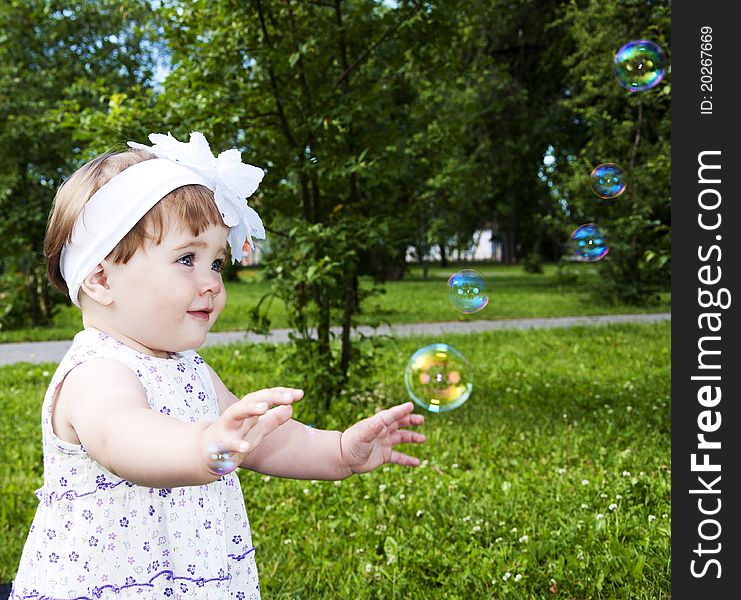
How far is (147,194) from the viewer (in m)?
1.77

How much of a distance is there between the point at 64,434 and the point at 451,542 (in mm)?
2189

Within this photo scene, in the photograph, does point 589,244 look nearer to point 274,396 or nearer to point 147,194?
point 147,194

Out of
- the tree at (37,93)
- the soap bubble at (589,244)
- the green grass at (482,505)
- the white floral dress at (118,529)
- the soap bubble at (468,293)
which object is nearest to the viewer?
the white floral dress at (118,529)

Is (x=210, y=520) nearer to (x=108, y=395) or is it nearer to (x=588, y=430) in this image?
(x=108, y=395)

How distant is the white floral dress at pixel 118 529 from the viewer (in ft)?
5.73

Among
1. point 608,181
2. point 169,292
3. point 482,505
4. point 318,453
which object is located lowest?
point 482,505

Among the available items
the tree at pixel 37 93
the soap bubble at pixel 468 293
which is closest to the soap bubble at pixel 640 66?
the soap bubble at pixel 468 293

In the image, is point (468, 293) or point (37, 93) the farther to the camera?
point (37, 93)

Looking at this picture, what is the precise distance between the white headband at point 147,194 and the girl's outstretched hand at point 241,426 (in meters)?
0.57

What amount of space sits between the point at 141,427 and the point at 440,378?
86.5 inches

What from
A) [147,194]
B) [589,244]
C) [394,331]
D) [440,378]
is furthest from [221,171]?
[394,331]

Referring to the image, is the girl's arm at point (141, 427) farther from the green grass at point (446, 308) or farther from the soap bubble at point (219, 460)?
the green grass at point (446, 308)

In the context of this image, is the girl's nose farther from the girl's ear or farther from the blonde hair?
the girl's ear

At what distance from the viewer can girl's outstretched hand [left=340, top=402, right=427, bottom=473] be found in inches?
75.8
